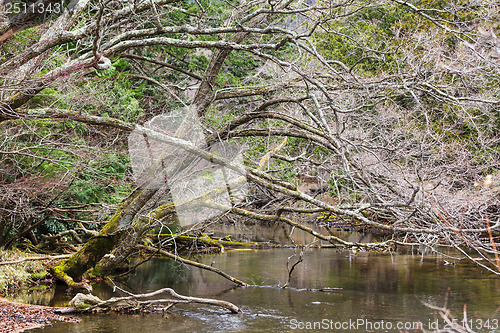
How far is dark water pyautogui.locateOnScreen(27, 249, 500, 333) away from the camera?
8070 mm

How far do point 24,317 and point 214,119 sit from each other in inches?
261

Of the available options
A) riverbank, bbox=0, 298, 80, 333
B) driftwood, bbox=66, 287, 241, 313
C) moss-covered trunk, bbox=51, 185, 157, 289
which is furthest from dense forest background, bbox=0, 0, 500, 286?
riverbank, bbox=0, 298, 80, 333

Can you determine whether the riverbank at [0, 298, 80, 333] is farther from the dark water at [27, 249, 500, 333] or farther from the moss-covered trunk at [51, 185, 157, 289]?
the moss-covered trunk at [51, 185, 157, 289]

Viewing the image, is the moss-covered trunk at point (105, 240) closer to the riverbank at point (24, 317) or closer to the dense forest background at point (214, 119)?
the dense forest background at point (214, 119)

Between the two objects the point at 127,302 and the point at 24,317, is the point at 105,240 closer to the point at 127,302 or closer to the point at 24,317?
the point at 127,302

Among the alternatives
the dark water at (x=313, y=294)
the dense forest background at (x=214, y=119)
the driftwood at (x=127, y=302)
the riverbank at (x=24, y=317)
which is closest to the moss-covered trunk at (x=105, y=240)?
the dense forest background at (x=214, y=119)

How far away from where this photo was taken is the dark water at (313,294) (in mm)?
8070

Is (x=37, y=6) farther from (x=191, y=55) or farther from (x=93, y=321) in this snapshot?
(x=191, y=55)

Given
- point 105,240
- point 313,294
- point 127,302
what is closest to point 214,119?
point 105,240

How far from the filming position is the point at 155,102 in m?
15.7

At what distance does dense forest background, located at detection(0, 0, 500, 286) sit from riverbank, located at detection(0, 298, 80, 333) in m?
1.93

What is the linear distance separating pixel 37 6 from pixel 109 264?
23.5 ft

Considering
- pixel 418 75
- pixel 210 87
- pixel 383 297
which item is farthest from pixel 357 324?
pixel 210 87

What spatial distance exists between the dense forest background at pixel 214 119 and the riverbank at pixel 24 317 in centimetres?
193
